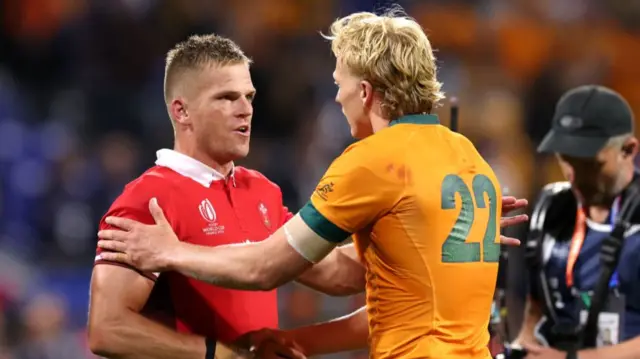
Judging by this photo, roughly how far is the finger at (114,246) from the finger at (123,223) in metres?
0.06

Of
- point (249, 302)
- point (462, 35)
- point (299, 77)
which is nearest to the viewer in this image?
point (249, 302)

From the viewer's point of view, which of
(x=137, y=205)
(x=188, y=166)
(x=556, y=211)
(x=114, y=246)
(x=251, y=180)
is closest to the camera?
(x=114, y=246)

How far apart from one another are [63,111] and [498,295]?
5512 mm

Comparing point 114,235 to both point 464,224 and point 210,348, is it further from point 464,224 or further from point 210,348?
point 464,224

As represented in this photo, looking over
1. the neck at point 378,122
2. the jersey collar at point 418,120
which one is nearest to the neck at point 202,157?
the neck at point 378,122

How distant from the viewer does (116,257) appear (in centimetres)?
361

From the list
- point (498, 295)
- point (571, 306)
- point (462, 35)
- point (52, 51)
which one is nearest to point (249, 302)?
point (498, 295)

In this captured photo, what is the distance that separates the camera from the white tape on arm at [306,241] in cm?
338

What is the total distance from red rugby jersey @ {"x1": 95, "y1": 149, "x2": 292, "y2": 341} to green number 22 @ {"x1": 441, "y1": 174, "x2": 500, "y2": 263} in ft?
2.97

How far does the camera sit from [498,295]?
4.91 metres

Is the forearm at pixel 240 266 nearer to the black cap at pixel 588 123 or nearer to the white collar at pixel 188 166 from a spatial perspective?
the white collar at pixel 188 166

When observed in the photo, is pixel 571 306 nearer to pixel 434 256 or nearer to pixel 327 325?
pixel 327 325

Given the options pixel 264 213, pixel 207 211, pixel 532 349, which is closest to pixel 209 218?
pixel 207 211

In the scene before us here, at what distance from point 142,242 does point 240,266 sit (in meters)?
0.36
